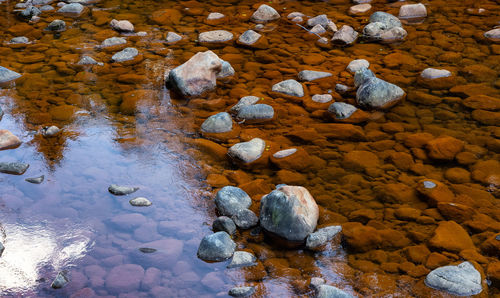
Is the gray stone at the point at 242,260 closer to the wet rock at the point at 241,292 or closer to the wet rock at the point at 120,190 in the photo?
the wet rock at the point at 241,292

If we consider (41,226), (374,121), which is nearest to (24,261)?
(41,226)

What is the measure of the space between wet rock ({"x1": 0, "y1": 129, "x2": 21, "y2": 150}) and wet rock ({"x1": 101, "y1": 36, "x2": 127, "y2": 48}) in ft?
6.55

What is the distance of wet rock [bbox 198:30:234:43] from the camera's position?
553 centimetres

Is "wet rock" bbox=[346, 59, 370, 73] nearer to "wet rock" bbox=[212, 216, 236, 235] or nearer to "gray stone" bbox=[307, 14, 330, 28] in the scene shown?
"gray stone" bbox=[307, 14, 330, 28]

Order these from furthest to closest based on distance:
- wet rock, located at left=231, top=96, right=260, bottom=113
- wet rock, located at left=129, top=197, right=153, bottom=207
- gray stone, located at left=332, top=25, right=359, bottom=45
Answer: gray stone, located at left=332, top=25, right=359, bottom=45
wet rock, located at left=231, top=96, right=260, bottom=113
wet rock, located at left=129, top=197, right=153, bottom=207

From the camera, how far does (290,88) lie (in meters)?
4.34

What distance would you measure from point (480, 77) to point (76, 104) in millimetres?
3656

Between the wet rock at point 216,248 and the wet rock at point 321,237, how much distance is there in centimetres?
42

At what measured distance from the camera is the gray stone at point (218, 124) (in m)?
3.80

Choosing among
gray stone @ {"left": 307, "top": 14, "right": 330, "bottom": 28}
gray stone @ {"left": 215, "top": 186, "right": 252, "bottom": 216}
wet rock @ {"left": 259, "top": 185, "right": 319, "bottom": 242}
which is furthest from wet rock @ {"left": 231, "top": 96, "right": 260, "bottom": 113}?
gray stone @ {"left": 307, "top": 14, "right": 330, "bottom": 28}

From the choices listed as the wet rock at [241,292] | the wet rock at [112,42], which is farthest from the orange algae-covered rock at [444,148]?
the wet rock at [112,42]

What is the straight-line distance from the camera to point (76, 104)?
13.8ft

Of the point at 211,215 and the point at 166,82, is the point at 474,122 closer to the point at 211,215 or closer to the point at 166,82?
the point at 211,215

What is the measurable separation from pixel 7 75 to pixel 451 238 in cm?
414
